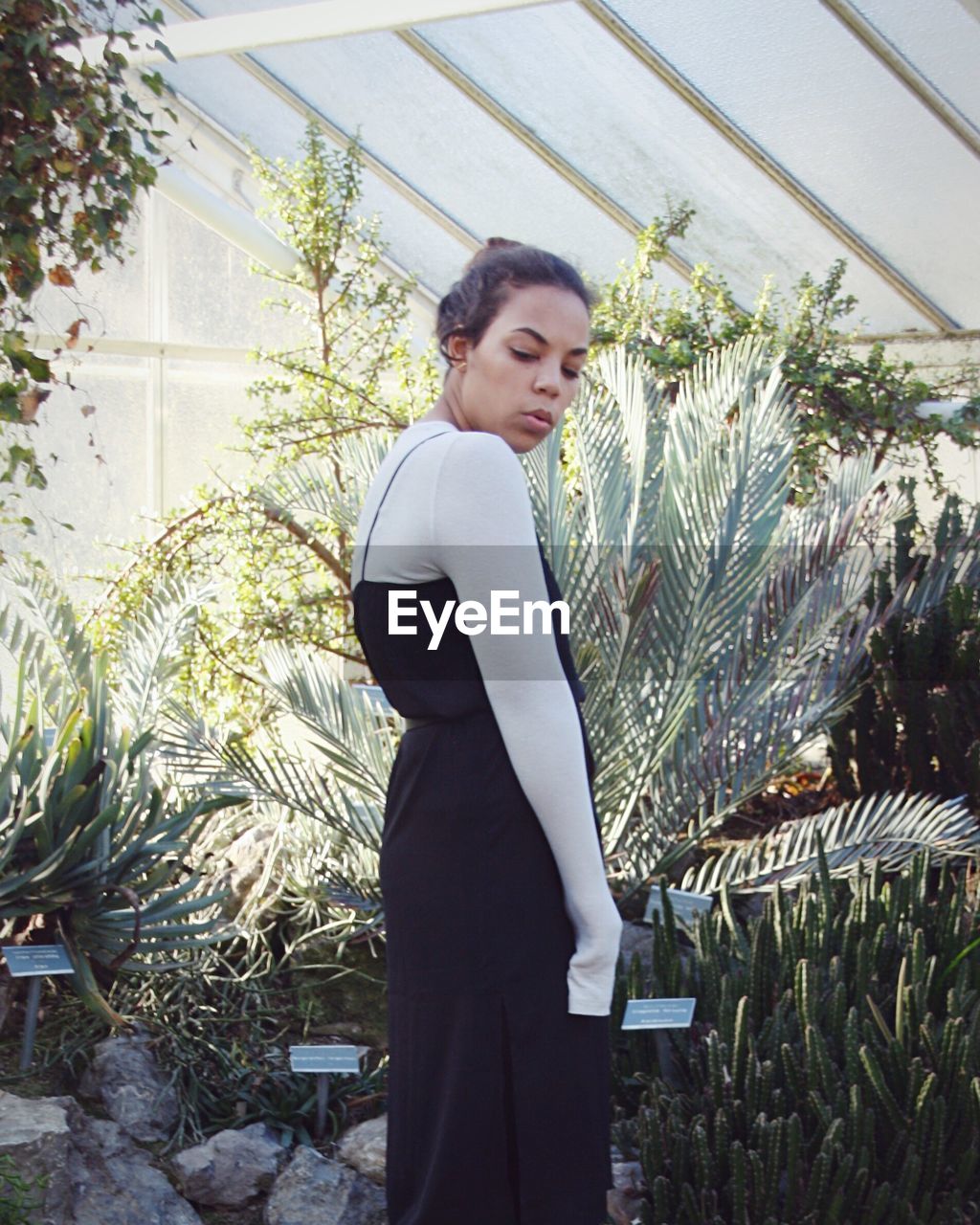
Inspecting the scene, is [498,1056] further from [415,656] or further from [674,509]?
[674,509]

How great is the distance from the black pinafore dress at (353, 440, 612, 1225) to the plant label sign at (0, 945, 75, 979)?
132 centimetres

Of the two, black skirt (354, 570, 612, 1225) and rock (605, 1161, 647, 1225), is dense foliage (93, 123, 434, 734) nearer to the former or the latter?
rock (605, 1161, 647, 1225)

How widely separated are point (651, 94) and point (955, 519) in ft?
6.89

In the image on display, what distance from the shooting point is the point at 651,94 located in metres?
5.34

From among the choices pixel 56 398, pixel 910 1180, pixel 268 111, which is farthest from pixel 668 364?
pixel 910 1180

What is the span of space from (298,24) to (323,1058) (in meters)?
3.32

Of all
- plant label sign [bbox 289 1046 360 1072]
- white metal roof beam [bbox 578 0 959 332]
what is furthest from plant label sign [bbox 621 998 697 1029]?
white metal roof beam [bbox 578 0 959 332]

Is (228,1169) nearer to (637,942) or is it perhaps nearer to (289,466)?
(637,942)

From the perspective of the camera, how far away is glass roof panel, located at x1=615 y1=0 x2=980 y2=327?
484 cm

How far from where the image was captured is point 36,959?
2.59 m

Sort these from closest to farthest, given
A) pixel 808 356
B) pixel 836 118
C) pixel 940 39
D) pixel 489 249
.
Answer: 1. pixel 489 249
2. pixel 940 39
3. pixel 836 118
4. pixel 808 356

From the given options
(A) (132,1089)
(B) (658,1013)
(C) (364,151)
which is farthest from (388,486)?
(C) (364,151)

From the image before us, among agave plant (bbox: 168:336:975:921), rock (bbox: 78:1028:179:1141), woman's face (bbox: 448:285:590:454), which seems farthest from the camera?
agave plant (bbox: 168:336:975:921)

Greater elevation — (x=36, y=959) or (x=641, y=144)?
(x=641, y=144)
